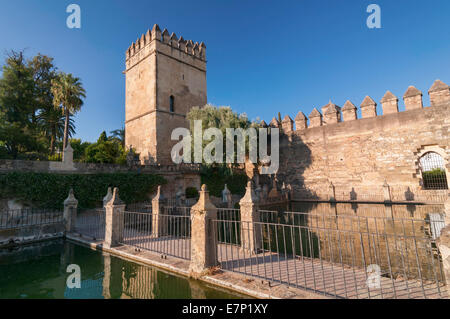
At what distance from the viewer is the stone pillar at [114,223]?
6754mm

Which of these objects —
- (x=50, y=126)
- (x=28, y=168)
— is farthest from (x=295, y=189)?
(x=50, y=126)

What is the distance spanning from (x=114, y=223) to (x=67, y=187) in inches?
279

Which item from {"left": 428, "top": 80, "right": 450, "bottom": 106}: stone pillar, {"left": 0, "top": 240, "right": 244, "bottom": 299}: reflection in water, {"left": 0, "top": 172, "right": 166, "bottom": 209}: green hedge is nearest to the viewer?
{"left": 0, "top": 240, "right": 244, "bottom": 299}: reflection in water

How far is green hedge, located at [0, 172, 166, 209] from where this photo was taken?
1031 centimetres

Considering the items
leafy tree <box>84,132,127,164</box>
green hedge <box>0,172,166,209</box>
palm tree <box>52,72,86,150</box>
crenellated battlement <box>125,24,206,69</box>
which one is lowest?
green hedge <box>0,172,166,209</box>

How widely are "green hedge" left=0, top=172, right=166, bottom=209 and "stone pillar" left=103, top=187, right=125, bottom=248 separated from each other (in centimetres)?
666

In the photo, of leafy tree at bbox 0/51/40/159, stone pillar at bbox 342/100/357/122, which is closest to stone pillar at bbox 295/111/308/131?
stone pillar at bbox 342/100/357/122

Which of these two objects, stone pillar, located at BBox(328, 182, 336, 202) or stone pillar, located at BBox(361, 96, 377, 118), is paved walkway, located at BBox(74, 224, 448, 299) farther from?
stone pillar, located at BBox(361, 96, 377, 118)

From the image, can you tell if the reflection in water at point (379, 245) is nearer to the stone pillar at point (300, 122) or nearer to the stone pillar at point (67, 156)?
the stone pillar at point (67, 156)

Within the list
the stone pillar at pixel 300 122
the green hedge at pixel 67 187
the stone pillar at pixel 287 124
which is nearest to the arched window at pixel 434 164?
the stone pillar at pixel 300 122

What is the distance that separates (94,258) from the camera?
6168 millimetres

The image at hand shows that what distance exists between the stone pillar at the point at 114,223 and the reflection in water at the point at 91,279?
0.44 meters

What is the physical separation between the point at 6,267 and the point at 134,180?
9190 millimetres

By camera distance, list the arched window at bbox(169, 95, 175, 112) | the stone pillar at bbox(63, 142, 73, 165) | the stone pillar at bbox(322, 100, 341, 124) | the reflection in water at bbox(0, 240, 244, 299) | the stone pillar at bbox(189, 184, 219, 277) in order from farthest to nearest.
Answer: the arched window at bbox(169, 95, 175, 112) → the stone pillar at bbox(322, 100, 341, 124) → the stone pillar at bbox(63, 142, 73, 165) → the stone pillar at bbox(189, 184, 219, 277) → the reflection in water at bbox(0, 240, 244, 299)
